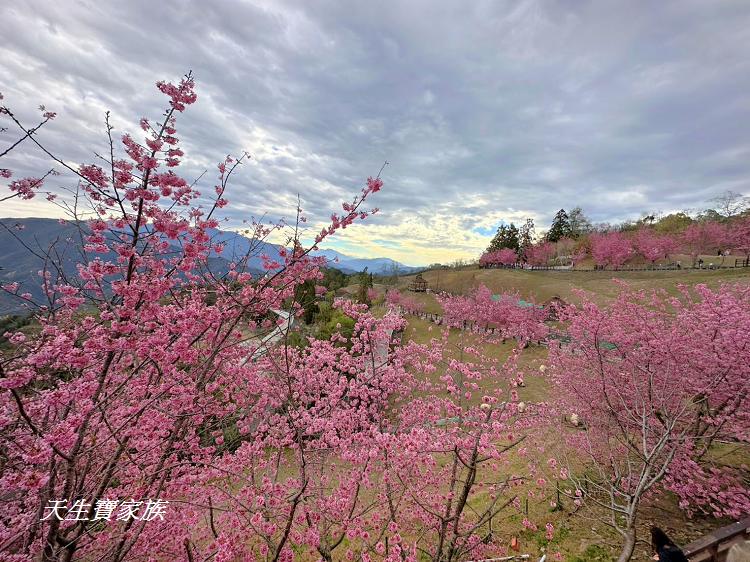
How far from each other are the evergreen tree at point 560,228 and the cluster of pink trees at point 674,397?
6186cm

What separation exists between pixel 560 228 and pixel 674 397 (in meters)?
67.5

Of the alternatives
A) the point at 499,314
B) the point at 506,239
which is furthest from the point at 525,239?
the point at 499,314

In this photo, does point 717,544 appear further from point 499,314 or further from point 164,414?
point 499,314

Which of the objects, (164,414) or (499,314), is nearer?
(164,414)

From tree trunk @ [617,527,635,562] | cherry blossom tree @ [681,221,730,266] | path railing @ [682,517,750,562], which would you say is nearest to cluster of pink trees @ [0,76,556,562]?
tree trunk @ [617,527,635,562]

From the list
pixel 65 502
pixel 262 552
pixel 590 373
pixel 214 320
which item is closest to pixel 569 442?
pixel 590 373

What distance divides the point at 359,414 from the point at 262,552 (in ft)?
13.1

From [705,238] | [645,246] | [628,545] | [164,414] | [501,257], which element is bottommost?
[628,545]

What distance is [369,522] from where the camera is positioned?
6.83m

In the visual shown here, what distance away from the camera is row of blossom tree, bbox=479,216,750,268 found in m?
41.1

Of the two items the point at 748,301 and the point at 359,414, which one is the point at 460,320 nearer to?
the point at 748,301

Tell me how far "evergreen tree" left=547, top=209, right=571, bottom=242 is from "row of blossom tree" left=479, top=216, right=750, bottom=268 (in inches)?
59.5

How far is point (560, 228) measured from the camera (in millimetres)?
66062

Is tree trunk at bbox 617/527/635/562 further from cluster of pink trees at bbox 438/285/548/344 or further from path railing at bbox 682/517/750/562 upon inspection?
cluster of pink trees at bbox 438/285/548/344
